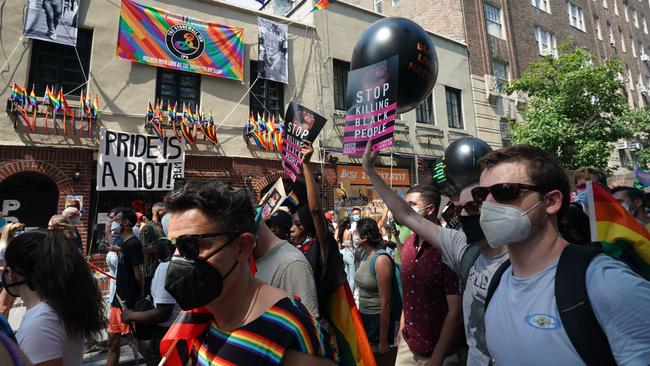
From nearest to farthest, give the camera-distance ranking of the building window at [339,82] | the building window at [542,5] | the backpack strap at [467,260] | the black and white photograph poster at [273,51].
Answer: the backpack strap at [467,260]
the black and white photograph poster at [273,51]
the building window at [339,82]
the building window at [542,5]

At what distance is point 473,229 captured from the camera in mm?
2227

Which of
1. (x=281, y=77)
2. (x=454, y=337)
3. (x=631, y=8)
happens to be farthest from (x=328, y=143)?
(x=631, y=8)

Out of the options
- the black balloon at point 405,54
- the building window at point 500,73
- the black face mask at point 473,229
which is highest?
the building window at point 500,73

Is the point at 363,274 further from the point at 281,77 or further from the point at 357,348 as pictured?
the point at 281,77

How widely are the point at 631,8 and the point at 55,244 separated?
146ft

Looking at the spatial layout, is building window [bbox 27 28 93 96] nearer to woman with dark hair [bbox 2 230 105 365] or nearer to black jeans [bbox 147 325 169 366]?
black jeans [bbox 147 325 169 366]

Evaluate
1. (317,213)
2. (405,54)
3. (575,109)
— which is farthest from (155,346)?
(575,109)

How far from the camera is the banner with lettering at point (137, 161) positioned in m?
8.90

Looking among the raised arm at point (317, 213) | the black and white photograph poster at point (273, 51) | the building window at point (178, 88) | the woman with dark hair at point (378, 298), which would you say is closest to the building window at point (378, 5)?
the black and white photograph poster at point (273, 51)

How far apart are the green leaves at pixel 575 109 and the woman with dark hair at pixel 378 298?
11.9m

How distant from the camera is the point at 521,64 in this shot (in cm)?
1875

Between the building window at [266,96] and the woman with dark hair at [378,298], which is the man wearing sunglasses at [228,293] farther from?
the building window at [266,96]

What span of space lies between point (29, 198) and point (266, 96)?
6786 mm

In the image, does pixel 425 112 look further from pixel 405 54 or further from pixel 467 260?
pixel 467 260
